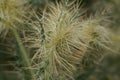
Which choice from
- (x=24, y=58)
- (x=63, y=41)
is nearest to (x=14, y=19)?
(x=24, y=58)

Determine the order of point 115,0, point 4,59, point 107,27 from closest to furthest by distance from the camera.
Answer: point 115,0 → point 107,27 → point 4,59

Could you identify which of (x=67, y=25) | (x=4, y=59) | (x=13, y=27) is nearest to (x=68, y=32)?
(x=67, y=25)

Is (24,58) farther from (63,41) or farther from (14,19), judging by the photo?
(63,41)

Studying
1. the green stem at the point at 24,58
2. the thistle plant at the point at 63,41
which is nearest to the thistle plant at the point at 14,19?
the green stem at the point at 24,58

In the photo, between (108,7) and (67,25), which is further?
(108,7)

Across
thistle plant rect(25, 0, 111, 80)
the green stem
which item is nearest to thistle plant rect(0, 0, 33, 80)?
the green stem

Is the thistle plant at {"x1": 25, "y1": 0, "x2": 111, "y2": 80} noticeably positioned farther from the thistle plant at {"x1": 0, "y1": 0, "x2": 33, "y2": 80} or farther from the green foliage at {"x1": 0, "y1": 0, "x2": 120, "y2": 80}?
the thistle plant at {"x1": 0, "y1": 0, "x2": 33, "y2": 80}

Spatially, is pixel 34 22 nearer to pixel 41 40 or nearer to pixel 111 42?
pixel 41 40

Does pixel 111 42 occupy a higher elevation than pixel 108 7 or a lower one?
lower
